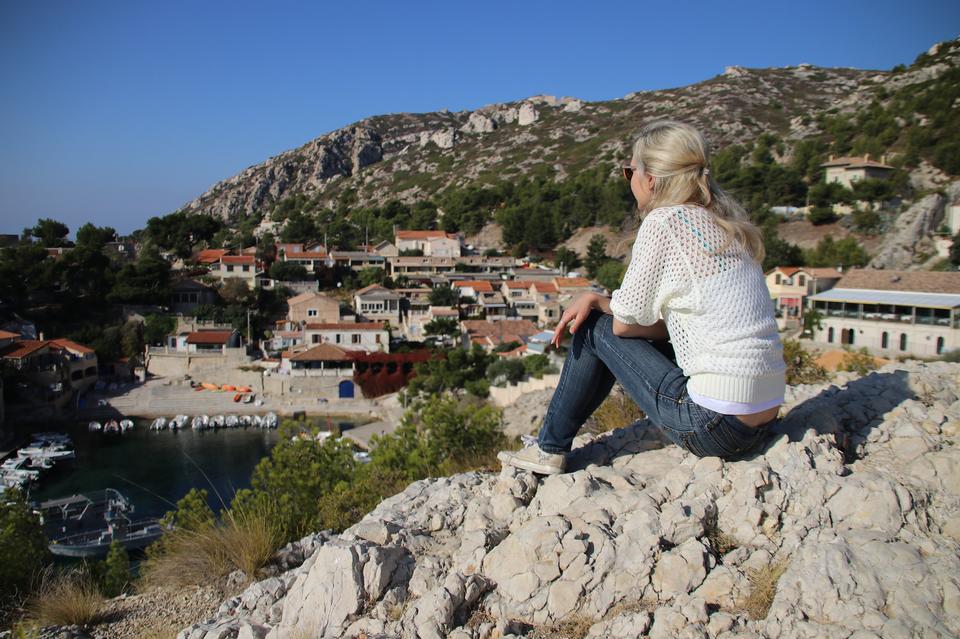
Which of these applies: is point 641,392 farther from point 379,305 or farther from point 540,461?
point 379,305

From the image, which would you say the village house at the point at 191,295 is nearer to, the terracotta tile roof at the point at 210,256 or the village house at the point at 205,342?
the terracotta tile roof at the point at 210,256

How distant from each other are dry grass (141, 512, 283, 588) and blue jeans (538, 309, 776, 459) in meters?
1.48

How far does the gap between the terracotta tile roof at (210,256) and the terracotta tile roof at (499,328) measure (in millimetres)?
17028

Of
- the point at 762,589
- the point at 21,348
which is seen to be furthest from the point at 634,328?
the point at 21,348

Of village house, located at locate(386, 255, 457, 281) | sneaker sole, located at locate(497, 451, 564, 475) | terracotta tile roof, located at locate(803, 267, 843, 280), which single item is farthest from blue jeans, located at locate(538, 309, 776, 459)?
village house, located at locate(386, 255, 457, 281)

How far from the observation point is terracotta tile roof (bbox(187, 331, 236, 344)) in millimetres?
27781

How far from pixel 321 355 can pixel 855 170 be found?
98.2ft

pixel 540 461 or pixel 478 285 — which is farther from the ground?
pixel 540 461

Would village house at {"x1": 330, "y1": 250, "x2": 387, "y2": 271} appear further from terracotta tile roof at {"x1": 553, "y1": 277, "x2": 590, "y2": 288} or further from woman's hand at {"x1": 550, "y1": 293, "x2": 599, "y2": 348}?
woman's hand at {"x1": 550, "y1": 293, "x2": 599, "y2": 348}

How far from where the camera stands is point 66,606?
9.02ft

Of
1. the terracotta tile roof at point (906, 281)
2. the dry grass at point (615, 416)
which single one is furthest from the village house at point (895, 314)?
the dry grass at point (615, 416)

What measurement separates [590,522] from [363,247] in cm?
4421

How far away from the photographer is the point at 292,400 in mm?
25609

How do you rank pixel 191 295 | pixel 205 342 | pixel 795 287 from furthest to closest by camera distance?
pixel 191 295 → pixel 205 342 → pixel 795 287
